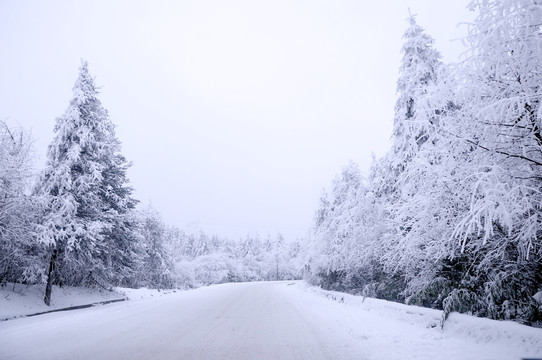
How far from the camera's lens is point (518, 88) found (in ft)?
16.3

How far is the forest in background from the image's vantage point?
504cm

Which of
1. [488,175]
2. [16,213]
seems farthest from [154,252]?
[488,175]

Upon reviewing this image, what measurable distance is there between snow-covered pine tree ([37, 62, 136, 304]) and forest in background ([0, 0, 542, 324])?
7cm

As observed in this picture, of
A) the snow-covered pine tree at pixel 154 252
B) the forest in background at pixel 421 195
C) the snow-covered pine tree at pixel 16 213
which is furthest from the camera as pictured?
the snow-covered pine tree at pixel 154 252

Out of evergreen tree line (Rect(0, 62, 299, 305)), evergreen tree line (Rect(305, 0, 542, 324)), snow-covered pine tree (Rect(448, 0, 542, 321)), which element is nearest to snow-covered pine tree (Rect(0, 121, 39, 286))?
evergreen tree line (Rect(0, 62, 299, 305))

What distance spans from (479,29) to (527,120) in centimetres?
195

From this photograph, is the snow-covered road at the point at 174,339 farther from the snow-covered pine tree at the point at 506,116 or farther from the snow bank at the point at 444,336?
the snow-covered pine tree at the point at 506,116

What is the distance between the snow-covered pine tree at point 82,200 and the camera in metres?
15.2

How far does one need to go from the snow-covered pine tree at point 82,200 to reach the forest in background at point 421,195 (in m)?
0.07

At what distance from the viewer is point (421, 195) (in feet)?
26.6

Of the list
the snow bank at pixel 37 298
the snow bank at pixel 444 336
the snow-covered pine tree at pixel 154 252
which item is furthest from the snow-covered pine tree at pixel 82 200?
the snow-covered pine tree at pixel 154 252

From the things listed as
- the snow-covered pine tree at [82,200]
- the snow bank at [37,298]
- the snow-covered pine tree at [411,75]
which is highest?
the snow-covered pine tree at [411,75]

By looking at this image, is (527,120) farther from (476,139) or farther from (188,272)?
(188,272)

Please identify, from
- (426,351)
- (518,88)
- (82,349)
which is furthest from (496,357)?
(82,349)
